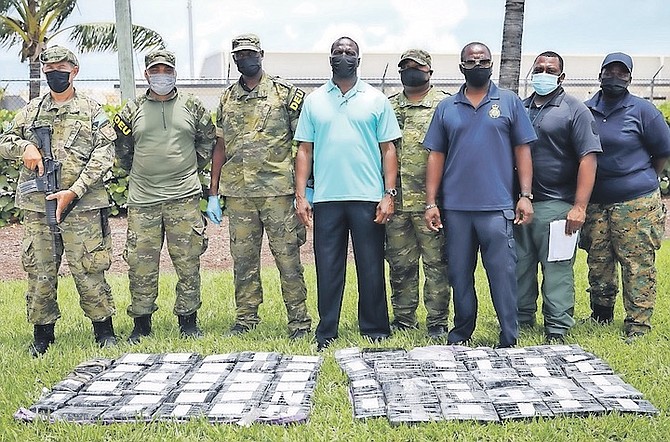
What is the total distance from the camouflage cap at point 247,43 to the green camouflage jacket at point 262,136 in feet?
0.82

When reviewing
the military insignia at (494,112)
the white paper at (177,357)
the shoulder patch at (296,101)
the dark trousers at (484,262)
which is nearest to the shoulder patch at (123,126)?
the shoulder patch at (296,101)

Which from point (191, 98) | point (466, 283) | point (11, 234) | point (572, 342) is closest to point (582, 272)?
point (572, 342)

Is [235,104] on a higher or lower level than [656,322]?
higher

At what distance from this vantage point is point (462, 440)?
12.2ft

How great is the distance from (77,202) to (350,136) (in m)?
2.05

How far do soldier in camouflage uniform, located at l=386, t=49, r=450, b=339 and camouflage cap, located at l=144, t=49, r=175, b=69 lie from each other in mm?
1716

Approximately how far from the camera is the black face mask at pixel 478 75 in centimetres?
475

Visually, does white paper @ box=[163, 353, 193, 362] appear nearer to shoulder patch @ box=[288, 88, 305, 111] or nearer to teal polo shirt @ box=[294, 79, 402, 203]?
teal polo shirt @ box=[294, 79, 402, 203]

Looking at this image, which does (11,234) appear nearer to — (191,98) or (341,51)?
(191,98)

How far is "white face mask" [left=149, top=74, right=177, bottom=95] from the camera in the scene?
520 cm

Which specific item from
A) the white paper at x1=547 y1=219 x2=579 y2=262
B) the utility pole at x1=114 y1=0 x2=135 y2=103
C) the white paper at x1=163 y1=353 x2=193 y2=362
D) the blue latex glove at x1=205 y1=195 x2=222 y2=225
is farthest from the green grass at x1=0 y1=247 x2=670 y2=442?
the utility pole at x1=114 y1=0 x2=135 y2=103

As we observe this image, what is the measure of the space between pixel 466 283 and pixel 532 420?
1313mm

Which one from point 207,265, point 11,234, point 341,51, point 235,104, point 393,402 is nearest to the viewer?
point 393,402

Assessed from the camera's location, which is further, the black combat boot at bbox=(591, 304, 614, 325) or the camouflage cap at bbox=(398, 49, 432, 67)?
the black combat boot at bbox=(591, 304, 614, 325)
